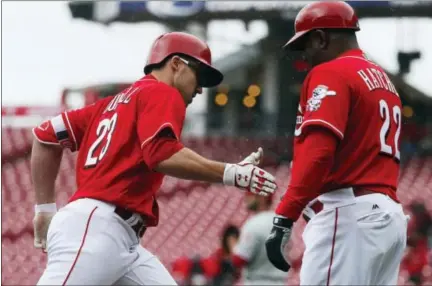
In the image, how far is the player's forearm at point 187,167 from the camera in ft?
14.9

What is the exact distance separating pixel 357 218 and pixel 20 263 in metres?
11.4

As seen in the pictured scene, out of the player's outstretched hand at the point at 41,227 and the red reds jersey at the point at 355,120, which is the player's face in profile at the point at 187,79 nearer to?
the red reds jersey at the point at 355,120

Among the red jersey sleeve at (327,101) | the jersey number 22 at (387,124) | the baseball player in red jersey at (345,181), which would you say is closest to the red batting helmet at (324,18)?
the baseball player in red jersey at (345,181)

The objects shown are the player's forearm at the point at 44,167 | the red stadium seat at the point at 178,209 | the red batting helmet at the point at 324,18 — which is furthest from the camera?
the red stadium seat at the point at 178,209

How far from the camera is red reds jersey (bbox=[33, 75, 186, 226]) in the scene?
4.62 m

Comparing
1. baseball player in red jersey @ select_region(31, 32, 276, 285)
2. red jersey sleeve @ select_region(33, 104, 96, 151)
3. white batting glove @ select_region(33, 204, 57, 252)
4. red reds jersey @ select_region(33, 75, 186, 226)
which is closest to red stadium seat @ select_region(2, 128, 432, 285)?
white batting glove @ select_region(33, 204, 57, 252)

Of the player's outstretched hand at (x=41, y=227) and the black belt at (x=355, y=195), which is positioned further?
the player's outstretched hand at (x=41, y=227)

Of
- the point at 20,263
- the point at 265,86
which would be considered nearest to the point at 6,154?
the point at 20,263

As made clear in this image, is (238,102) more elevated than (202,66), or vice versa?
(202,66)

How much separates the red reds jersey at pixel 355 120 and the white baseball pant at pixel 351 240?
0.07 m

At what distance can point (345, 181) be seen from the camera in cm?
472

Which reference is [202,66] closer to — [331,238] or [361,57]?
[361,57]

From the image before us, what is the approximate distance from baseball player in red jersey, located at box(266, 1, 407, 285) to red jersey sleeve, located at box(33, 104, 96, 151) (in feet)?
3.53

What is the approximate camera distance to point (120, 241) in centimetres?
471
